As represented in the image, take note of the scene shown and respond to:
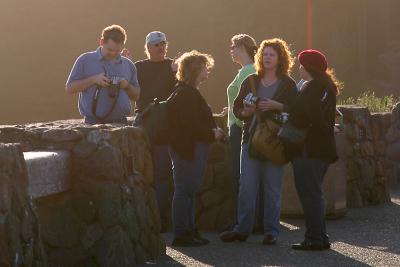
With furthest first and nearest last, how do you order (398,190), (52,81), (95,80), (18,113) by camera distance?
1. (52,81)
2. (18,113)
3. (398,190)
4. (95,80)

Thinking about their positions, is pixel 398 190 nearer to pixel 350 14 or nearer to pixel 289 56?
pixel 289 56

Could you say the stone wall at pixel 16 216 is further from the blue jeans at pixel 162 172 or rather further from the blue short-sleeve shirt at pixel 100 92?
the blue jeans at pixel 162 172

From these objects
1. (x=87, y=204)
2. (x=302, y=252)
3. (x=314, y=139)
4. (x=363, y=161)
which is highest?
(x=314, y=139)

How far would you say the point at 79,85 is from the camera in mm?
9188

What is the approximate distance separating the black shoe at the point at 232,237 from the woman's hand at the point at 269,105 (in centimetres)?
97

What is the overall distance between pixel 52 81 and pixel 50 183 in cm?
2399

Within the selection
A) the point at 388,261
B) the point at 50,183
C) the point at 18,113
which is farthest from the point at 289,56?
the point at 18,113

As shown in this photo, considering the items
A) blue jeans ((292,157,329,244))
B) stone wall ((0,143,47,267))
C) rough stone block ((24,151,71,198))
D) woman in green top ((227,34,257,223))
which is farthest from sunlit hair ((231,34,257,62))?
stone wall ((0,143,47,267))

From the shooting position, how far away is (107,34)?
30.2 feet

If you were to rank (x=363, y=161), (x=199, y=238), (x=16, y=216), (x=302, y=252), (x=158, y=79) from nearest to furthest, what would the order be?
(x=16, y=216) < (x=302, y=252) < (x=199, y=238) < (x=158, y=79) < (x=363, y=161)

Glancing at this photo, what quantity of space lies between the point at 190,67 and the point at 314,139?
1.08 meters

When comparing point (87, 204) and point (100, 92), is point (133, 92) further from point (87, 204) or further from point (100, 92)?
point (87, 204)

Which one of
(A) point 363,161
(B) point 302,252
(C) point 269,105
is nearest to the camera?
(B) point 302,252

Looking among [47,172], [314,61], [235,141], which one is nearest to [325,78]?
[314,61]
